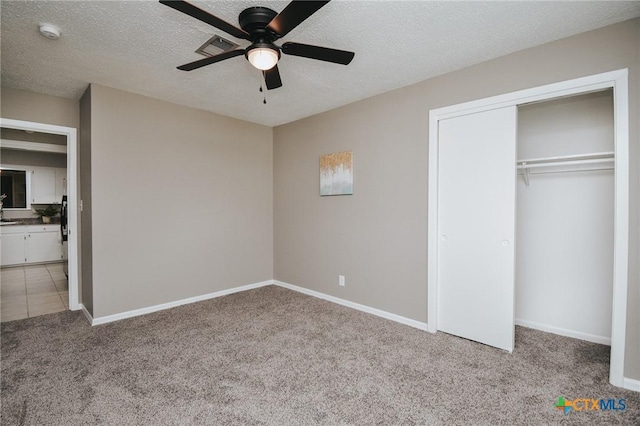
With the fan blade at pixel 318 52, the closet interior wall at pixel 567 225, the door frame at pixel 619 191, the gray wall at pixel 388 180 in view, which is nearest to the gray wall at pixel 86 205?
the gray wall at pixel 388 180

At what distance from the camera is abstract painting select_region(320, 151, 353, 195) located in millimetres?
3704

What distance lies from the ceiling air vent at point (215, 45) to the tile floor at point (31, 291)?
11.5 ft

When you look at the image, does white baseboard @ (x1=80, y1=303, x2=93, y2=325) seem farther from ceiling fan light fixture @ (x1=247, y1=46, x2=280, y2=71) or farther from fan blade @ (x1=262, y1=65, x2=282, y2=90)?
ceiling fan light fixture @ (x1=247, y1=46, x2=280, y2=71)

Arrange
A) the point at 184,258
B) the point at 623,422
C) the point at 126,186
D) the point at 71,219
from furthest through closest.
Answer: the point at 184,258
the point at 71,219
the point at 126,186
the point at 623,422

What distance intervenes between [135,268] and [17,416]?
176 cm

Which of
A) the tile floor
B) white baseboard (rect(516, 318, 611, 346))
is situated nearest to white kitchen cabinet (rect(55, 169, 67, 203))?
the tile floor

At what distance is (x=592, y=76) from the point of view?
2164mm

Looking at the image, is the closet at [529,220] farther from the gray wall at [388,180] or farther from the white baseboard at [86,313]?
the white baseboard at [86,313]

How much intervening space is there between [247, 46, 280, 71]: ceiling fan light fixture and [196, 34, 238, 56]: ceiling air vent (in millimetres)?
485

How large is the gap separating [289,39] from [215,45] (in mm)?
587

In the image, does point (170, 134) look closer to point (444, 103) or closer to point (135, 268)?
point (135, 268)

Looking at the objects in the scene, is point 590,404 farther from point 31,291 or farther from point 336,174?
point 31,291

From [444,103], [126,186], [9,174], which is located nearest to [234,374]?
[126,186]

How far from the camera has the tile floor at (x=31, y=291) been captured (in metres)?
3.62
